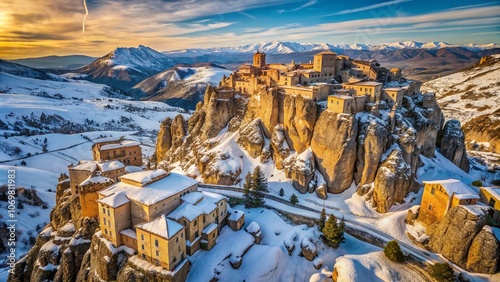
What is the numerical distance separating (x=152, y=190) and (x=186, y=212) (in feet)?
21.1

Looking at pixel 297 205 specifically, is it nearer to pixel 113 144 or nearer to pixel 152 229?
pixel 152 229

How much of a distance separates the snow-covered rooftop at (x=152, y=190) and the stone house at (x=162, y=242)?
3.67 m

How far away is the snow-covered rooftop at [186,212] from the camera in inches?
1527

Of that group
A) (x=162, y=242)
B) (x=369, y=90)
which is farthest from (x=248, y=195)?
(x=369, y=90)

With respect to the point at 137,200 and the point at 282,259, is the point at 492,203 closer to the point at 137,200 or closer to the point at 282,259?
the point at 282,259

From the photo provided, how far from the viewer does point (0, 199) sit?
241 ft

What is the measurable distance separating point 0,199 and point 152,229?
68.4 m

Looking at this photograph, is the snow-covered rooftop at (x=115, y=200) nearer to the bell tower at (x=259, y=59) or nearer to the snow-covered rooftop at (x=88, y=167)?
the snow-covered rooftop at (x=88, y=167)

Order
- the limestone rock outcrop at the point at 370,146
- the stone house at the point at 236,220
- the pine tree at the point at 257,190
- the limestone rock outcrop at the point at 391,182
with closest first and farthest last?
1. the stone house at the point at 236,220
2. the limestone rock outcrop at the point at 391,182
3. the pine tree at the point at 257,190
4. the limestone rock outcrop at the point at 370,146

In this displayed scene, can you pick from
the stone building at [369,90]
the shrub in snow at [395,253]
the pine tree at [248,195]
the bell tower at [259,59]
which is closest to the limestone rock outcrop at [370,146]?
the stone building at [369,90]

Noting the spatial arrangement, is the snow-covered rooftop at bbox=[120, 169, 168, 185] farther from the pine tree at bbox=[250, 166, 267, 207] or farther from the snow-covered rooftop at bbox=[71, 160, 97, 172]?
the pine tree at bbox=[250, 166, 267, 207]

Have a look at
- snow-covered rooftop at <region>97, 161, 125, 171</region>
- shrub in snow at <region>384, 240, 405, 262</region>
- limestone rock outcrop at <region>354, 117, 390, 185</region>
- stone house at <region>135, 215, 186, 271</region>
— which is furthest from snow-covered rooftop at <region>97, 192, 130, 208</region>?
limestone rock outcrop at <region>354, 117, 390, 185</region>

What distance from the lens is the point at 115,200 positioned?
125ft

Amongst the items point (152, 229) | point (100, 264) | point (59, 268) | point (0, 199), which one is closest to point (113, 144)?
point (59, 268)
